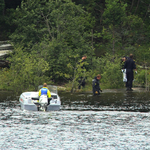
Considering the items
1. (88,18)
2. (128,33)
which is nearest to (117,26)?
(128,33)

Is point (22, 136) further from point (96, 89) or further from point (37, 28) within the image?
point (37, 28)

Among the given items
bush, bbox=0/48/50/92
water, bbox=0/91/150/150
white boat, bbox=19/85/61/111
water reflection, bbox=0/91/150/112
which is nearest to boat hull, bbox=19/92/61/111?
white boat, bbox=19/85/61/111

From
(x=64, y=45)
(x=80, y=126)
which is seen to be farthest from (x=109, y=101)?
(x=64, y=45)

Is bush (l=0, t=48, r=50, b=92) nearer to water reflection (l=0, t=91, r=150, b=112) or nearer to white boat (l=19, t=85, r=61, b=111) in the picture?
water reflection (l=0, t=91, r=150, b=112)

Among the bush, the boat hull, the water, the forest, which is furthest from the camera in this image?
the forest

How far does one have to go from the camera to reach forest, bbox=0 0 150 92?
28.0 m

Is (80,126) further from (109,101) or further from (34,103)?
(109,101)

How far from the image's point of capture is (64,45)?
32406 mm

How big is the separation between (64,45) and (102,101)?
34.3 ft

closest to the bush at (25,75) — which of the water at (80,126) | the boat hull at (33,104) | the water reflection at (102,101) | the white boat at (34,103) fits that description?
the water reflection at (102,101)

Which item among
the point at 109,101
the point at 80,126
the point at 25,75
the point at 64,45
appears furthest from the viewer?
the point at 64,45

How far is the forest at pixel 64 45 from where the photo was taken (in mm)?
27969

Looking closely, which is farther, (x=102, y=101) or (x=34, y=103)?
(x=102, y=101)

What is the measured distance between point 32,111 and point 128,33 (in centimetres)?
2076
